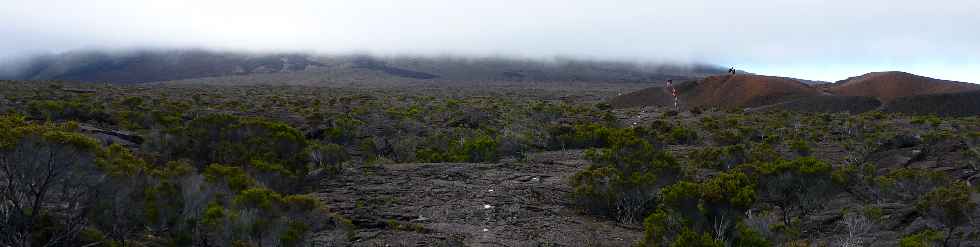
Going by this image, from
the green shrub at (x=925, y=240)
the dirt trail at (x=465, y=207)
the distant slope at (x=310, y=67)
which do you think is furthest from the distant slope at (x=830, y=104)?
the distant slope at (x=310, y=67)

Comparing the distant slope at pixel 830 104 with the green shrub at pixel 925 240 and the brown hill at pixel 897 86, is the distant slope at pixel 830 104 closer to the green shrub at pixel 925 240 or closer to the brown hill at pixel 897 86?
the brown hill at pixel 897 86

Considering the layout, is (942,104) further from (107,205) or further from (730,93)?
(107,205)

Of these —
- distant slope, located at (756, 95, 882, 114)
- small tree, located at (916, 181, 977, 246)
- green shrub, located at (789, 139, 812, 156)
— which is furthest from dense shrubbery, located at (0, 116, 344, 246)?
distant slope, located at (756, 95, 882, 114)

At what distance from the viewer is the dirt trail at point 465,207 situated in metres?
7.94

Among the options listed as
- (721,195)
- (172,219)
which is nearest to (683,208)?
(721,195)

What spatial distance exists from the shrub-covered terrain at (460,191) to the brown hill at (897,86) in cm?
2089

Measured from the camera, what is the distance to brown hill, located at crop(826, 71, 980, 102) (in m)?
33.4

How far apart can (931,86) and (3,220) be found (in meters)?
40.6

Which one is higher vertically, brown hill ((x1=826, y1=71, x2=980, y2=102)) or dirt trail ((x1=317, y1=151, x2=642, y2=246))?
brown hill ((x1=826, y1=71, x2=980, y2=102))

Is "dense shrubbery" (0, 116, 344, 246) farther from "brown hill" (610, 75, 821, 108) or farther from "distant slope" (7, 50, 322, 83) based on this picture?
"distant slope" (7, 50, 322, 83)

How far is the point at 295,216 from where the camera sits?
7430mm

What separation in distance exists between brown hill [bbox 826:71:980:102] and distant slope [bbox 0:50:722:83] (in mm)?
69756

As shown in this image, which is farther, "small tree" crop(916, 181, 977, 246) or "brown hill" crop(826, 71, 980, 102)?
"brown hill" crop(826, 71, 980, 102)

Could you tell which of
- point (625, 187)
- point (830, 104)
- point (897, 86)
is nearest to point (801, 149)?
point (625, 187)
